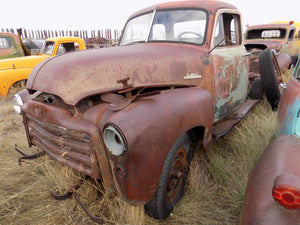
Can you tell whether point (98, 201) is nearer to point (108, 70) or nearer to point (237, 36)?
point (108, 70)

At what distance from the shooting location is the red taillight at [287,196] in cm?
83

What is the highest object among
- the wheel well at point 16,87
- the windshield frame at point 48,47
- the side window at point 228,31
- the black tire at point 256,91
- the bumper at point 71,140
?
the side window at point 228,31

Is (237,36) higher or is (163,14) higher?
(163,14)

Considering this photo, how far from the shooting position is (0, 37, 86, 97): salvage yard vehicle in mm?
5020

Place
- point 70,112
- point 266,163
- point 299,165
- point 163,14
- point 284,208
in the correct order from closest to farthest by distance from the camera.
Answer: point 284,208, point 299,165, point 266,163, point 70,112, point 163,14

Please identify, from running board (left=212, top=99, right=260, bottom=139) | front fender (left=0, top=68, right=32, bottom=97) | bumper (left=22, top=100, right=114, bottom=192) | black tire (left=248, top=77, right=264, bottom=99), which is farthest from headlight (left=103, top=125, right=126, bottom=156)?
front fender (left=0, top=68, right=32, bottom=97)

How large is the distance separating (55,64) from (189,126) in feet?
3.93

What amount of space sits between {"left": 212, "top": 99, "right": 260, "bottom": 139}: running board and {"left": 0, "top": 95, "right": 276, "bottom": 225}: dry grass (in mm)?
218

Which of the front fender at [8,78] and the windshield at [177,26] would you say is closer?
the windshield at [177,26]

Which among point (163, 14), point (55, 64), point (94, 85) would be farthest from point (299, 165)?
point (163, 14)

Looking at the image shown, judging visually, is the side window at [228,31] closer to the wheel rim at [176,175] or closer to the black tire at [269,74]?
the black tire at [269,74]

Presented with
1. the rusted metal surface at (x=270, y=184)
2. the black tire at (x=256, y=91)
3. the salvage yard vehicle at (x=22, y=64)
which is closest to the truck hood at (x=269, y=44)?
the black tire at (x=256, y=91)

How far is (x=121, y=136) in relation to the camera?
4.00 feet

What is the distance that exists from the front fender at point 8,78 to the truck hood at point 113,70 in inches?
155
